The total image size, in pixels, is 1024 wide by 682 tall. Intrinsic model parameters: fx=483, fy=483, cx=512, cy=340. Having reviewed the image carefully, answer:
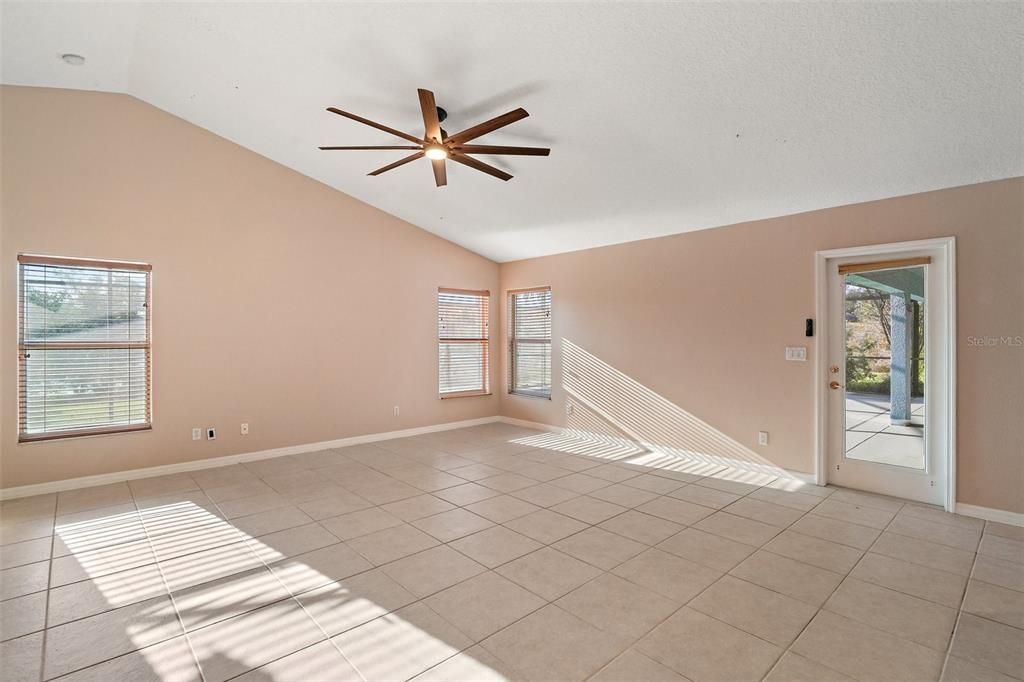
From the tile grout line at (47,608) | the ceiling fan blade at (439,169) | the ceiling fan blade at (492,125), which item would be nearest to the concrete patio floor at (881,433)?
the ceiling fan blade at (492,125)

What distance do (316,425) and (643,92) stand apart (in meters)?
4.80

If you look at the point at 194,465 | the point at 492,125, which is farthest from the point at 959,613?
the point at 194,465

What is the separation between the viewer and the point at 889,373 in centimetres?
407

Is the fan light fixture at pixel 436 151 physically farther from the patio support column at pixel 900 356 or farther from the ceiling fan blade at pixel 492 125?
the patio support column at pixel 900 356

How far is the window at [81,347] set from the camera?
13.5 ft

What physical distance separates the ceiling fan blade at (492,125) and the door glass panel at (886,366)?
3351 millimetres

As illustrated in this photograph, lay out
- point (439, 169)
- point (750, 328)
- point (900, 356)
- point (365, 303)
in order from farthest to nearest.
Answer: point (365, 303) < point (750, 328) < point (900, 356) < point (439, 169)

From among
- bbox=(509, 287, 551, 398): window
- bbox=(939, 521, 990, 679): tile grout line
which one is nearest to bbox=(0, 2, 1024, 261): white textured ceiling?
bbox=(509, 287, 551, 398): window

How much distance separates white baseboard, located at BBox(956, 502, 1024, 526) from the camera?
3439mm

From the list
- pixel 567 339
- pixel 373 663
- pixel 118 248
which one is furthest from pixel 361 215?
pixel 373 663

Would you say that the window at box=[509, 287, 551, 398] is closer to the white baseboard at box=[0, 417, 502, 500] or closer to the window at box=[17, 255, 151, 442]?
the white baseboard at box=[0, 417, 502, 500]

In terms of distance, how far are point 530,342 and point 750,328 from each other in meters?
3.20

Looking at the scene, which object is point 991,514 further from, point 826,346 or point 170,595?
point 170,595

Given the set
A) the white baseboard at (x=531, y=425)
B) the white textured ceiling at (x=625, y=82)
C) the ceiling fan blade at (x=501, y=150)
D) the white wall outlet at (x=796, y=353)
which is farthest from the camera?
the white baseboard at (x=531, y=425)
